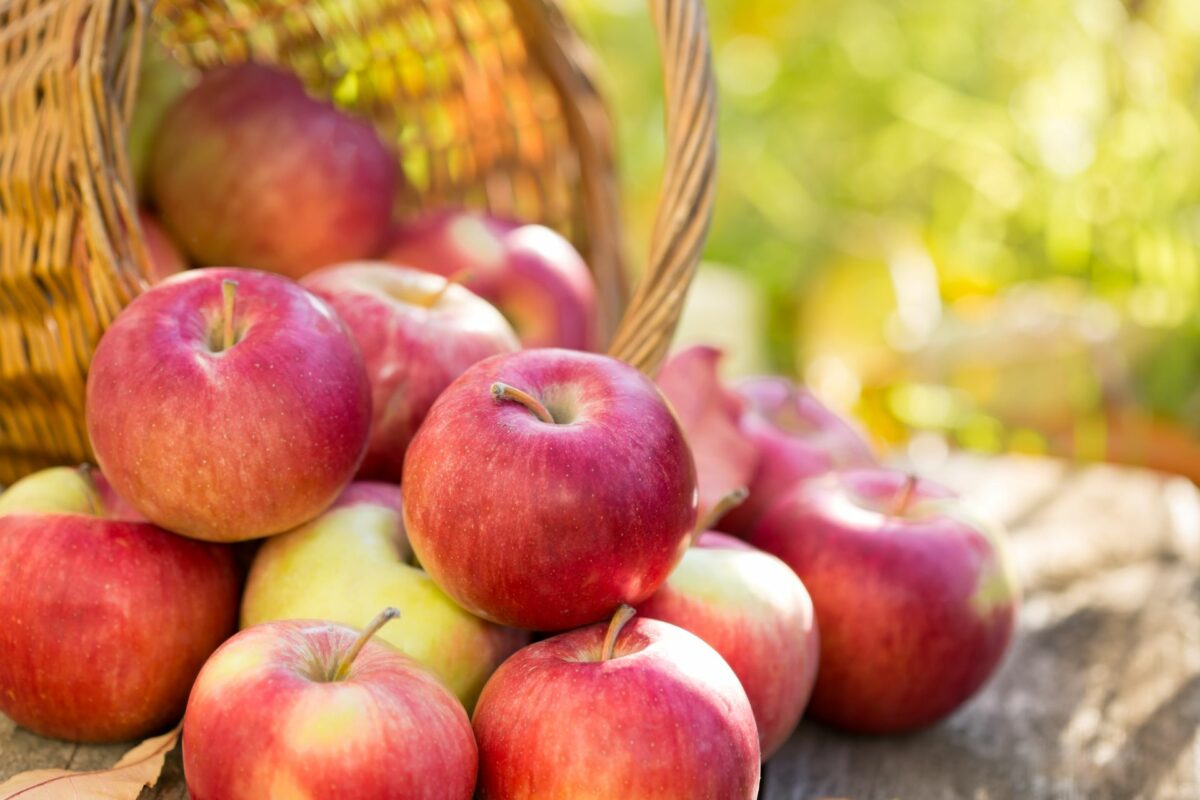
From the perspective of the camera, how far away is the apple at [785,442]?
4.08 feet

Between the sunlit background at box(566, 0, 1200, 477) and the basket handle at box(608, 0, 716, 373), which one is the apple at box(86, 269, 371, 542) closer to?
the basket handle at box(608, 0, 716, 373)

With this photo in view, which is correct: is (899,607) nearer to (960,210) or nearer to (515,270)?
(515,270)

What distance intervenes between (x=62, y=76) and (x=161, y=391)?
1.09 ft

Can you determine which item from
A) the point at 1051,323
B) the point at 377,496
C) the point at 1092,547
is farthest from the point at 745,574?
the point at 1051,323

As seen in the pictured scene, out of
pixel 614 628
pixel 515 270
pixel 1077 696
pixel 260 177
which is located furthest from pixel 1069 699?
pixel 260 177

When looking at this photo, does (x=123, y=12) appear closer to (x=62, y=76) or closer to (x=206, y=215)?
(x=62, y=76)

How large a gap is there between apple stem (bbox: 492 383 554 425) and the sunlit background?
1.98 m

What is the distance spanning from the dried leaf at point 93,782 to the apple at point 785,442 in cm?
64

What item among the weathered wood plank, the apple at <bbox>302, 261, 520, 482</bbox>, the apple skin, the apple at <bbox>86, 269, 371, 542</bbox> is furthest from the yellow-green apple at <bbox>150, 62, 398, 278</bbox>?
the weathered wood plank

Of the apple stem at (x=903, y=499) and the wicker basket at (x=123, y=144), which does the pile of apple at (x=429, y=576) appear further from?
the wicker basket at (x=123, y=144)

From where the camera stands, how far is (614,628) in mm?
753

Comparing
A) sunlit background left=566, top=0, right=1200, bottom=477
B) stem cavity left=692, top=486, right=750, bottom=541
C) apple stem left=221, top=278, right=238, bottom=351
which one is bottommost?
sunlit background left=566, top=0, right=1200, bottom=477

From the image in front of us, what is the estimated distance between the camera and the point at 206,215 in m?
1.26

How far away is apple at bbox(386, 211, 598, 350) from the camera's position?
4.24 ft
